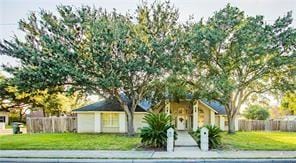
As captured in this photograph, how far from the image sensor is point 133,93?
2450 centimetres

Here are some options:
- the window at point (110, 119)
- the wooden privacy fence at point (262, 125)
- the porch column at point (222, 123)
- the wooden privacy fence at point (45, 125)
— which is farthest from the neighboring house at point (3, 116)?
the wooden privacy fence at point (262, 125)

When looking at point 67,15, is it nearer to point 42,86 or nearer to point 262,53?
point 42,86

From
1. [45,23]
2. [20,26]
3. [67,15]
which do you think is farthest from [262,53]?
[20,26]

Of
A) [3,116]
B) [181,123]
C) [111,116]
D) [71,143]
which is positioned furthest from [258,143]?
[3,116]

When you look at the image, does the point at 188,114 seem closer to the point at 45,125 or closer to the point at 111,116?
the point at 111,116

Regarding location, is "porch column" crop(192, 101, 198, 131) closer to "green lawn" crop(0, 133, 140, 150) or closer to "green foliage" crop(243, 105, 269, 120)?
"green lawn" crop(0, 133, 140, 150)

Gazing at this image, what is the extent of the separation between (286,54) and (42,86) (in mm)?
15816

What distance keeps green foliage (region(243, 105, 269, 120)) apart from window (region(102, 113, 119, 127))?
1767 cm

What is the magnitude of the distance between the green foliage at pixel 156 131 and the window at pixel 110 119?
1209 centimetres

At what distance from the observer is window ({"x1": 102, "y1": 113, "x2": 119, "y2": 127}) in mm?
28375

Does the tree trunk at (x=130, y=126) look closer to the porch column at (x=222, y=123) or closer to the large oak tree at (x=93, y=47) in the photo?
the large oak tree at (x=93, y=47)

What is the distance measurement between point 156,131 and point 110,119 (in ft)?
42.5

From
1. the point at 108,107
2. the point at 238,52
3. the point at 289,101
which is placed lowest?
the point at 108,107

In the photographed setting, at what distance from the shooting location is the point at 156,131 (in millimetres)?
→ 15922
